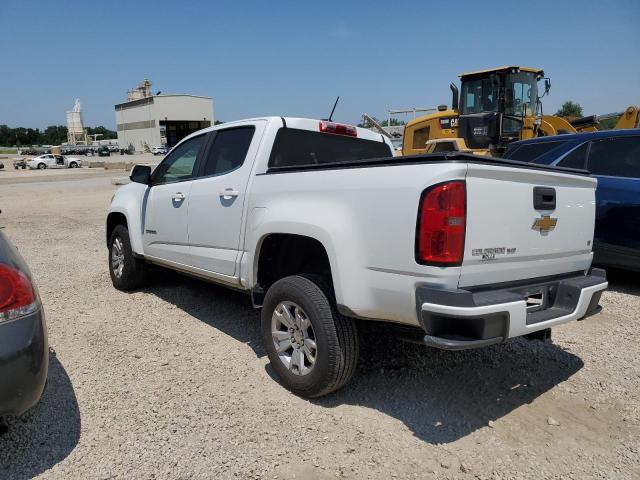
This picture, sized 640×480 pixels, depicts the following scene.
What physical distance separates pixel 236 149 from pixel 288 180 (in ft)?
3.26

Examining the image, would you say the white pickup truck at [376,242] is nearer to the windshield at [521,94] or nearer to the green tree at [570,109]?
the windshield at [521,94]

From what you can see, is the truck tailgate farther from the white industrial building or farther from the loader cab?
the white industrial building

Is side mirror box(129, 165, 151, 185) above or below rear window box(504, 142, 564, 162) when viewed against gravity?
below

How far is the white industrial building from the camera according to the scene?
77688 mm

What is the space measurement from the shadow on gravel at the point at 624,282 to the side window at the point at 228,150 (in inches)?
180

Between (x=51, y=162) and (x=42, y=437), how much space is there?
5358 centimetres

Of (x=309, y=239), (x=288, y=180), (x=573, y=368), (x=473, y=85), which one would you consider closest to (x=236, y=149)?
(x=288, y=180)

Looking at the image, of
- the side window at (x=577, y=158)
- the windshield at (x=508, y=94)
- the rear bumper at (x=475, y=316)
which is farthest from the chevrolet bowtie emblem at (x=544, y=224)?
the windshield at (x=508, y=94)

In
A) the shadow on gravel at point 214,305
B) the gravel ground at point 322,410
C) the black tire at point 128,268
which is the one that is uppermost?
the black tire at point 128,268

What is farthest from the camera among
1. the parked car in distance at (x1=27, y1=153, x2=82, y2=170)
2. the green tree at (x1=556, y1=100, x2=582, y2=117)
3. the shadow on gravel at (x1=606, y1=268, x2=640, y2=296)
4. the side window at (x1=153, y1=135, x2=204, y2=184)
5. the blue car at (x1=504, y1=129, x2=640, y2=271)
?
the green tree at (x1=556, y1=100, x2=582, y2=117)

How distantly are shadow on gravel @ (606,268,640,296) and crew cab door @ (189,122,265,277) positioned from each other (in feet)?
14.9

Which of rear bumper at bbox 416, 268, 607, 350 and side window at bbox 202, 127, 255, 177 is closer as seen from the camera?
rear bumper at bbox 416, 268, 607, 350

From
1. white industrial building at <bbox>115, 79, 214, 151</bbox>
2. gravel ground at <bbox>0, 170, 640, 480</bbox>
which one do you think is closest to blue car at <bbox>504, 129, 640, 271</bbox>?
gravel ground at <bbox>0, 170, 640, 480</bbox>

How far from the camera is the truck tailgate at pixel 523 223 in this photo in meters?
2.55
